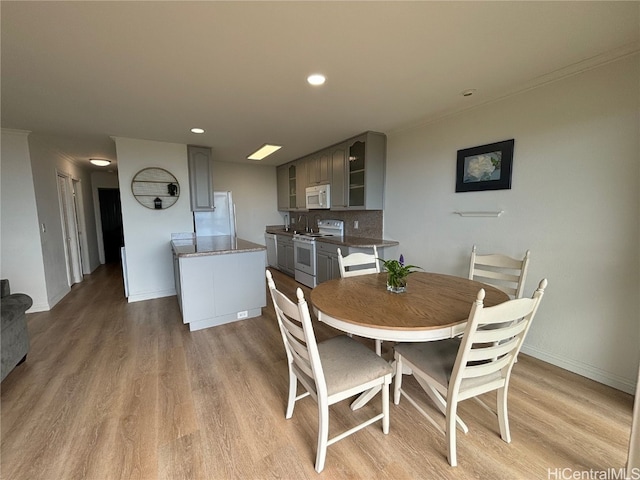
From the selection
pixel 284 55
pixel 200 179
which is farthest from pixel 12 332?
pixel 284 55

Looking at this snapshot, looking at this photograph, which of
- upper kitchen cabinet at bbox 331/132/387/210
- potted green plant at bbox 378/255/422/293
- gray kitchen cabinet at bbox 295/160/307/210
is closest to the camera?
potted green plant at bbox 378/255/422/293

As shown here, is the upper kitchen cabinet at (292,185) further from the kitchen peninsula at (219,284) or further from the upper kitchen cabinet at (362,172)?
the kitchen peninsula at (219,284)

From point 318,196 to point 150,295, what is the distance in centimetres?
294

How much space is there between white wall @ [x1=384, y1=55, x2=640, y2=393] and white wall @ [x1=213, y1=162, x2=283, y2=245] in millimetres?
4142

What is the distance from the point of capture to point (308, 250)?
14.1 feet

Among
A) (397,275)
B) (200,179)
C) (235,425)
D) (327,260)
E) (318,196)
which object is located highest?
(200,179)

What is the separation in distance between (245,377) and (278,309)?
98 cm

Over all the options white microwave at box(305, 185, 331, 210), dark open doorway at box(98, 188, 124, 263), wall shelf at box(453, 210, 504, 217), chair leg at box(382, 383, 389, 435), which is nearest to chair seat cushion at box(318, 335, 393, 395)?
chair leg at box(382, 383, 389, 435)

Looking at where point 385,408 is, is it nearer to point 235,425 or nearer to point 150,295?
point 235,425

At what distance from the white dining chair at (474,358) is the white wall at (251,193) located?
4.73 meters

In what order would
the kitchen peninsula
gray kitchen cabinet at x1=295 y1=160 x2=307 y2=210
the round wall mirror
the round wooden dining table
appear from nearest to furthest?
the round wooden dining table < the kitchen peninsula < the round wall mirror < gray kitchen cabinet at x1=295 y1=160 x2=307 y2=210

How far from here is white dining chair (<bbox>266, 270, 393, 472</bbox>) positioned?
124 centimetres

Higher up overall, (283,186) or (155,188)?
(283,186)

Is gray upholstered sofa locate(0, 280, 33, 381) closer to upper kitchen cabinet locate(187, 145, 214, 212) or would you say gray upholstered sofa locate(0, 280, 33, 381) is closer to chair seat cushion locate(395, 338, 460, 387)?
upper kitchen cabinet locate(187, 145, 214, 212)
